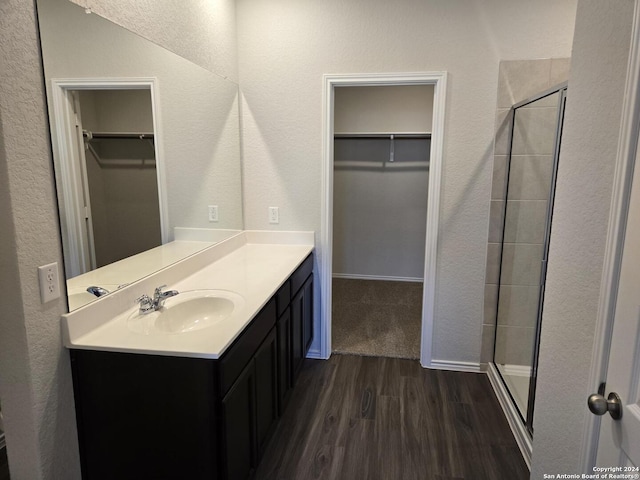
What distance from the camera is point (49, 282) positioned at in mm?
1317

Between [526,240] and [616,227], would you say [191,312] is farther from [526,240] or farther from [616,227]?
[526,240]

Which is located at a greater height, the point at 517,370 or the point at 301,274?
the point at 301,274

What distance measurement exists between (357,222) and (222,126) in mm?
2632

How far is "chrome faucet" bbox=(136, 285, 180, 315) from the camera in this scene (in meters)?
1.72

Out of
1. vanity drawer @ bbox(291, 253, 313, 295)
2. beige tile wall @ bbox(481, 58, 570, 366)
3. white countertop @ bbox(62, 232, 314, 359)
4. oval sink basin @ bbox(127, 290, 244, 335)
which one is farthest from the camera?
vanity drawer @ bbox(291, 253, 313, 295)

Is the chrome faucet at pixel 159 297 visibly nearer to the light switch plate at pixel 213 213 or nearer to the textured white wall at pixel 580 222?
the light switch plate at pixel 213 213

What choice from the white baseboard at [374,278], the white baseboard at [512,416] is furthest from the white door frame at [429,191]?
the white baseboard at [374,278]

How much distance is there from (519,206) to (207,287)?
1.99 metres

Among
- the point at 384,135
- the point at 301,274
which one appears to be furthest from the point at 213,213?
the point at 384,135

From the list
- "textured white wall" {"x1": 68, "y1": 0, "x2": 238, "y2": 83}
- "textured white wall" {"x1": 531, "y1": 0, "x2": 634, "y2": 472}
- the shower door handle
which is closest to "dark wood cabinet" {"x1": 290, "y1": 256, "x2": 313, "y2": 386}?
"textured white wall" {"x1": 531, "y1": 0, "x2": 634, "y2": 472}

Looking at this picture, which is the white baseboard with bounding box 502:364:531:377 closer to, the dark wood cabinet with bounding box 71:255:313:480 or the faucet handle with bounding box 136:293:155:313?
the dark wood cabinet with bounding box 71:255:313:480

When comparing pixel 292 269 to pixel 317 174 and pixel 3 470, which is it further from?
pixel 3 470

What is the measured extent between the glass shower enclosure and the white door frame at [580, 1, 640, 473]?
1111 millimetres

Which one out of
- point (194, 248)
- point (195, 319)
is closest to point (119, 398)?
point (195, 319)
